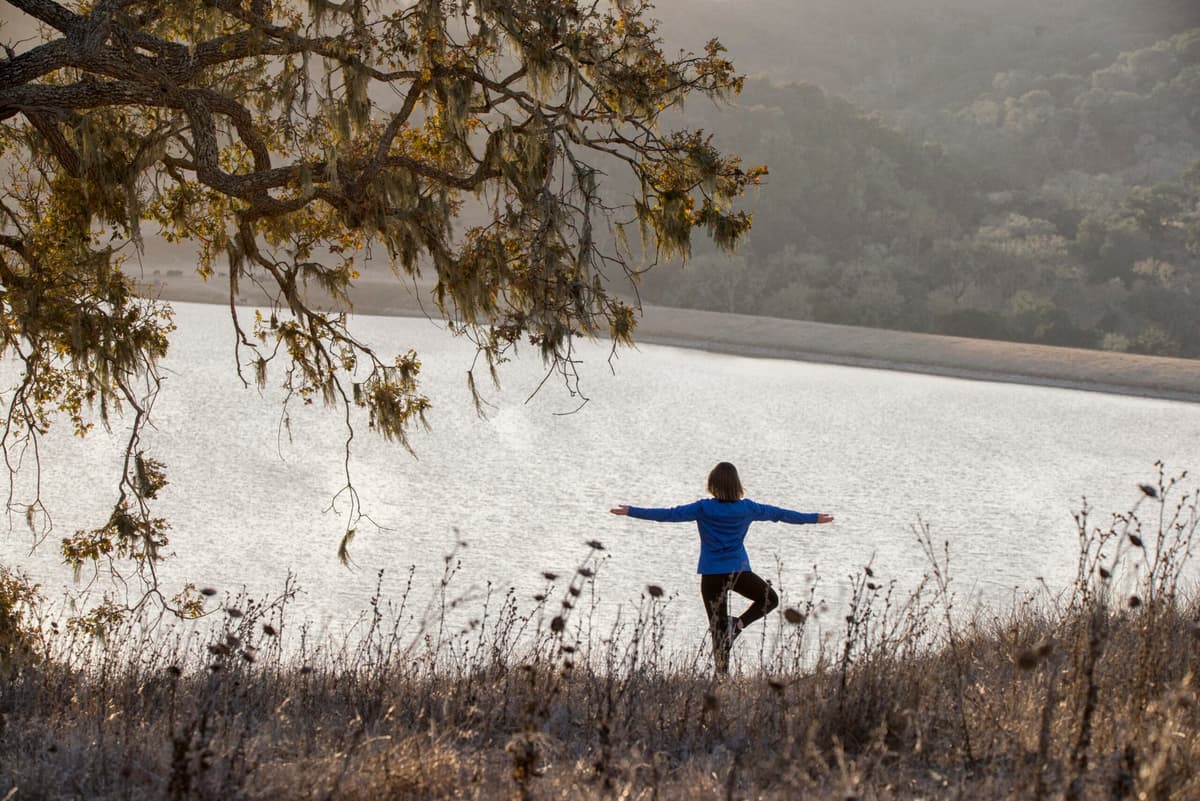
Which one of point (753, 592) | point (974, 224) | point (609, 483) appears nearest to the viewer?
point (753, 592)

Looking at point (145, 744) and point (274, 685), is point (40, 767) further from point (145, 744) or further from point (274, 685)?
point (274, 685)

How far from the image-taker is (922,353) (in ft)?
135

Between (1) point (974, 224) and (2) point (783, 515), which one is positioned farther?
(1) point (974, 224)

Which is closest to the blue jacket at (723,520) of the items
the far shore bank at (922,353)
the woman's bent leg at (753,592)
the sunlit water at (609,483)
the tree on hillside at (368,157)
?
the woman's bent leg at (753,592)

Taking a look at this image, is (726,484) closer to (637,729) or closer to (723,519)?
(723,519)

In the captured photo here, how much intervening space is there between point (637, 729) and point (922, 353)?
127 feet

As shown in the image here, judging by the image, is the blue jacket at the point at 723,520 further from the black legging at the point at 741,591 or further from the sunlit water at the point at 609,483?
the sunlit water at the point at 609,483

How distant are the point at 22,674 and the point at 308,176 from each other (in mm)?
2848

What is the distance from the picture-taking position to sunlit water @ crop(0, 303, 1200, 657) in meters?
12.1

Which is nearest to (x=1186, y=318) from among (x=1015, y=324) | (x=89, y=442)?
(x=1015, y=324)

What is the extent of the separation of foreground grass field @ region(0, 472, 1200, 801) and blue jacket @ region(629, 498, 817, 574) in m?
0.59

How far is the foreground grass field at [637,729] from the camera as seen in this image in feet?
10.3

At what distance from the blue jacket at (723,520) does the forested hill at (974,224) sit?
4041 cm

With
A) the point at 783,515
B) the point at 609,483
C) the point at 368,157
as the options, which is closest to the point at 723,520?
the point at 783,515
